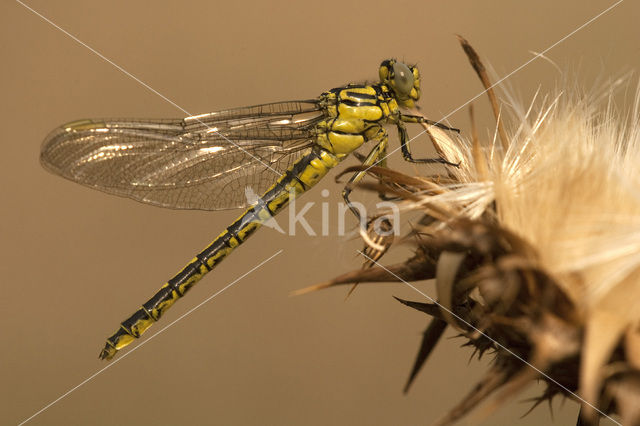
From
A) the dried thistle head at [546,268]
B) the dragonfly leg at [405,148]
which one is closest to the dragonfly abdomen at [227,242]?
the dragonfly leg at [405,148]

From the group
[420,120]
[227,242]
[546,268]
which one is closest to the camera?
[546,268]

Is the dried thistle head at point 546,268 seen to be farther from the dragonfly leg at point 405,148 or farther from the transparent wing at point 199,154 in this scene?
the transparent wing at point 199,154

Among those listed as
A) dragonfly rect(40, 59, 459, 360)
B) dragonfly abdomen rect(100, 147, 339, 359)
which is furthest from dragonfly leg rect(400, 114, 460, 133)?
dragonfly abdomen rect(100, 147, 339, 359)

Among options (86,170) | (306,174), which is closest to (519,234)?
(306,174)

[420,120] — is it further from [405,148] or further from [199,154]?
[199,154]

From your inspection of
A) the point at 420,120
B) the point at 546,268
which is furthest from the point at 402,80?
the point at 546,268

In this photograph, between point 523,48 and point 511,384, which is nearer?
point 511,384

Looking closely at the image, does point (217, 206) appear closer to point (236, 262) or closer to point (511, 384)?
point (236, 262)
